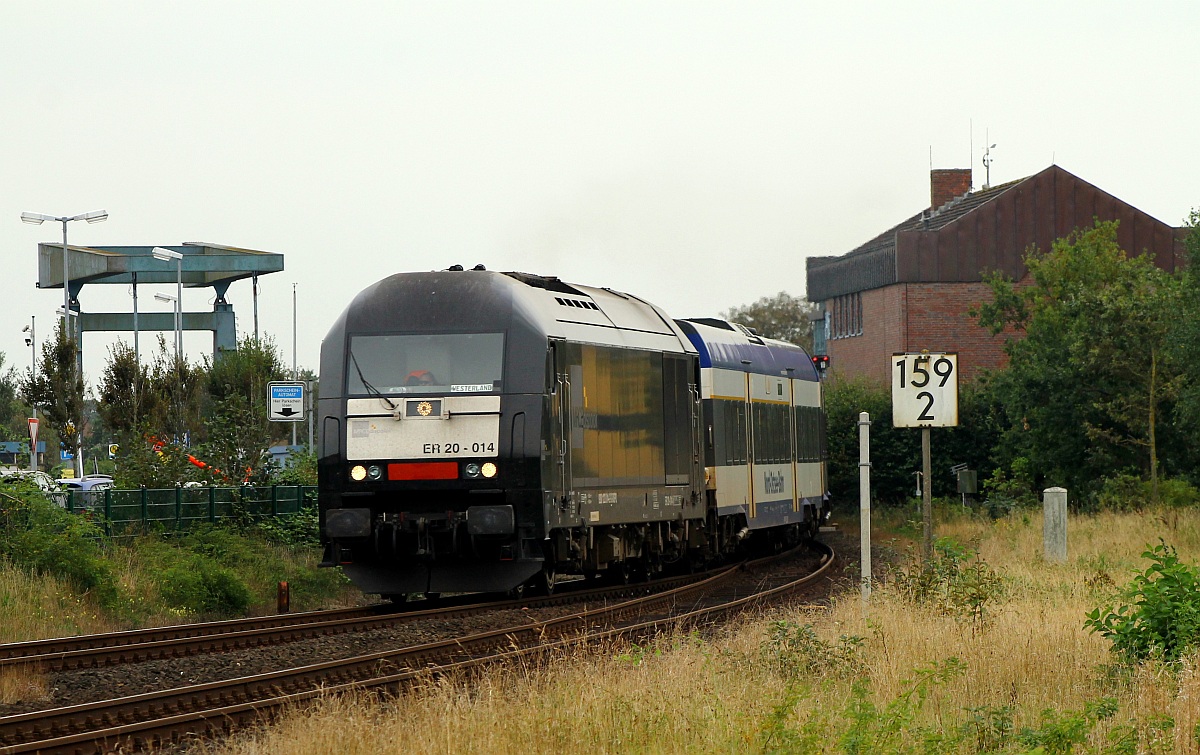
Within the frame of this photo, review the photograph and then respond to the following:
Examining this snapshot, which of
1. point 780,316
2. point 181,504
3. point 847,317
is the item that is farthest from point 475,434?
point 780,316

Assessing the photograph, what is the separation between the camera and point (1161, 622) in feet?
37.2

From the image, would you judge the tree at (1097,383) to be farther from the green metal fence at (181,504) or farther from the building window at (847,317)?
the building window at (847,317)

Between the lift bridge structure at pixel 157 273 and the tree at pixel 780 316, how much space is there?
42730 mm

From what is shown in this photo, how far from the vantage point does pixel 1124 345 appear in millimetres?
34594

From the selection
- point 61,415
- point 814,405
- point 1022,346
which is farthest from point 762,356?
point 61,415

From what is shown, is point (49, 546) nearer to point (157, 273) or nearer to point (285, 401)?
point (285, 401)

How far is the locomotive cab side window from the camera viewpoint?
693 inches

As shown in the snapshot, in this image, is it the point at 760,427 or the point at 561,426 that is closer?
the point at 561,426

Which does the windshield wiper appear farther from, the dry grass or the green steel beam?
the green steel beam

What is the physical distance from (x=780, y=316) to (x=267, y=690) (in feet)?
279

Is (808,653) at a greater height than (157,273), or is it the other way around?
(157,273)

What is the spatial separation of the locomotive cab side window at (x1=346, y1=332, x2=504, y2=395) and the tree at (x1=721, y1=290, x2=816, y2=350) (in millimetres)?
76436

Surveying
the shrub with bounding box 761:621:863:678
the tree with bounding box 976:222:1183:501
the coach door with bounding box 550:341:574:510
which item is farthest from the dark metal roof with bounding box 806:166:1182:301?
the shrub with bounding box 761:621:863:678

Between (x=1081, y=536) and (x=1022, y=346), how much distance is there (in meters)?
13.8
